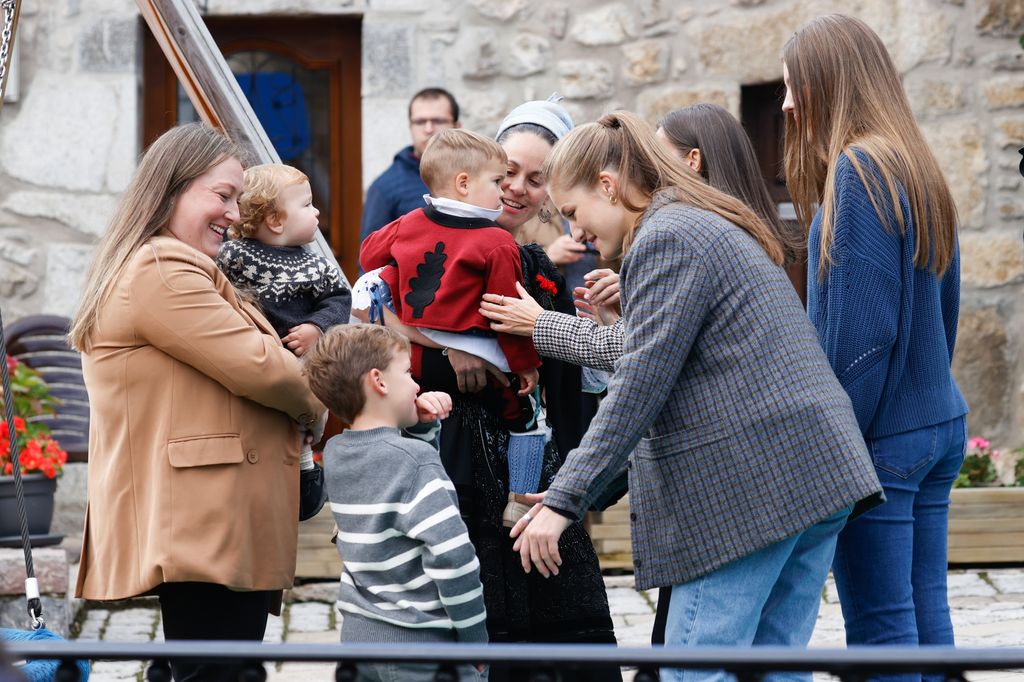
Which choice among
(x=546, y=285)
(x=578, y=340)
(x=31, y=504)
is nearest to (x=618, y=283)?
(x=578, y=340)

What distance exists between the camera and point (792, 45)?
296cm

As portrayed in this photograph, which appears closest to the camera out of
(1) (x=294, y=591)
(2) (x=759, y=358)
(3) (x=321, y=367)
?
(2) (x=759, y=358)

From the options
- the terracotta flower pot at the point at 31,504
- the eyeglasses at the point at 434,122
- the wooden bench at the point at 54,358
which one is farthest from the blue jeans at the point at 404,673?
the wooden bench at the point at 54,358

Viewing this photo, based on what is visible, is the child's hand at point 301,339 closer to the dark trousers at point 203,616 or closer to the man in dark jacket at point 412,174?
the dark trousers at point 203,616

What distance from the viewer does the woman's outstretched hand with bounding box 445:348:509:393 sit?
3127 millimetres

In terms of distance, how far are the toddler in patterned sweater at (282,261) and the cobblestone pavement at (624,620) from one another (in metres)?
1.73

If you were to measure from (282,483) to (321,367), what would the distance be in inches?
11.2

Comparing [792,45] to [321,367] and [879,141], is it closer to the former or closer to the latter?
[879,141]

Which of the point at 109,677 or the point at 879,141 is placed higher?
the point at 879,141

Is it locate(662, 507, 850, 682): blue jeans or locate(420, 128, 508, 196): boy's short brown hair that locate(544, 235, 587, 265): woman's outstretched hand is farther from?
locate(662, 507, 850, 682): blue jeans

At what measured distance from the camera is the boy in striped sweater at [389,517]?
8.76 feet

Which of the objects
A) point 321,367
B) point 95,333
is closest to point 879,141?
point 321,367

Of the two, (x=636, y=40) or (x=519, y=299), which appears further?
(x=636, y=40)

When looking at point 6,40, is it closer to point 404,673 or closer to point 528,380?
point 528,380
